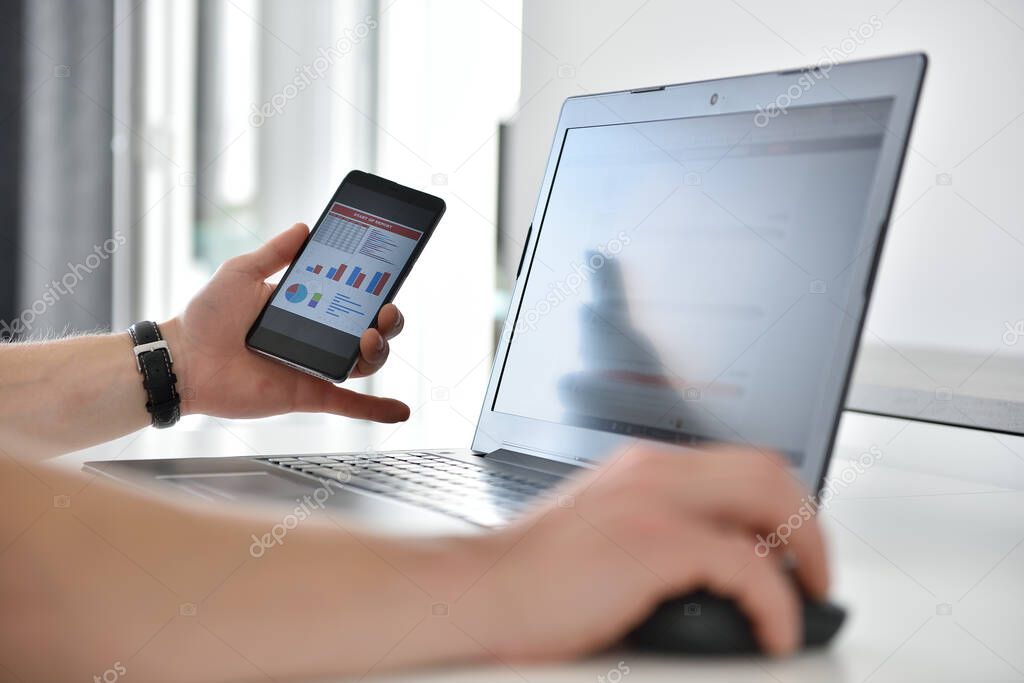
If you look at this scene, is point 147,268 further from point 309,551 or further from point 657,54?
point 309,551

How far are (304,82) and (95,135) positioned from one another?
56 cm

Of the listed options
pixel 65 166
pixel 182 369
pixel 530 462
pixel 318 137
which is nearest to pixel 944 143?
pixel 530 462

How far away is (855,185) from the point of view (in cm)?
59

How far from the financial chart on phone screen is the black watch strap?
0.43 ft

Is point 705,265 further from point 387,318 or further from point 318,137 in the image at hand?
point 318,137

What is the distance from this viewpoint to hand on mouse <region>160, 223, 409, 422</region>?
960mm

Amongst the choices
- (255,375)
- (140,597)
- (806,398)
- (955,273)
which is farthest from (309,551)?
(955,273)

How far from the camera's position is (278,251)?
0.97 m

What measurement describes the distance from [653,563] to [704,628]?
0.03 m

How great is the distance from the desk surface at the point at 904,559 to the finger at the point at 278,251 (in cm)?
19

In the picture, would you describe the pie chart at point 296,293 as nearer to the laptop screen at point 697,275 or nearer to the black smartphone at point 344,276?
the black smartphone at point 344,276

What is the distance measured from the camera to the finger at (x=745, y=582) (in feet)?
1.26

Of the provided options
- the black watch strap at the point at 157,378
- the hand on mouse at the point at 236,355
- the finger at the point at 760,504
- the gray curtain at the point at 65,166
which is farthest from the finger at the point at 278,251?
the gray curtain at the point at 65,166

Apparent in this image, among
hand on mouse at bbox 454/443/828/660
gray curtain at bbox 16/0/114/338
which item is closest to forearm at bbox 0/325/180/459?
hand on mouse at bbox 454/443/828/660
